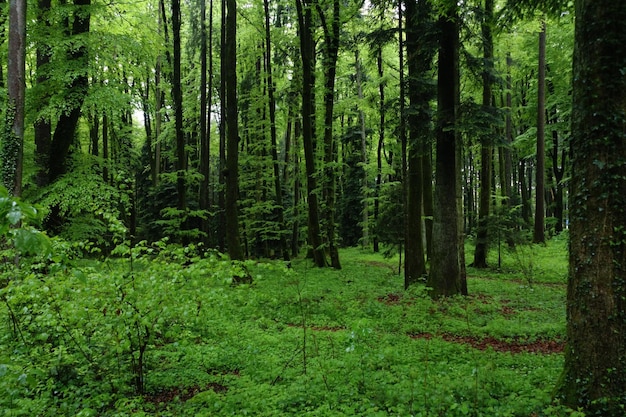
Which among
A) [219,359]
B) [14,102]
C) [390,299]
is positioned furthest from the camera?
[390,299]

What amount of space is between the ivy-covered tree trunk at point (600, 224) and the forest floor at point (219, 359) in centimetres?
42

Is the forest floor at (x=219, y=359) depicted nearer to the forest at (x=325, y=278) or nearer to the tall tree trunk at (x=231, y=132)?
the forest at (x=325, y=278)

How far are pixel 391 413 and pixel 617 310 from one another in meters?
2.23

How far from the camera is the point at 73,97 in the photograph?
9422 mm

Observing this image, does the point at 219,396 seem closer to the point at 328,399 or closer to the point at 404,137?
the point at 328,399

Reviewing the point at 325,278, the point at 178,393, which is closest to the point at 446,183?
the point at 325,278

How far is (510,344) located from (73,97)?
11016mm

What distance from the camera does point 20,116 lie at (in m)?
7.40

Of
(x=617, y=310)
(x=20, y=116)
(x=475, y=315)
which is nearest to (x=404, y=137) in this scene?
(x=475, y=315)

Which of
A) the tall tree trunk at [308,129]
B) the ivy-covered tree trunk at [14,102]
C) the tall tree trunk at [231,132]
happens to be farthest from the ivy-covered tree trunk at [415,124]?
the ivy-covered tree trunk at [14,102]

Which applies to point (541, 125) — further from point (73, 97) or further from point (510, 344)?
point (73, 97)

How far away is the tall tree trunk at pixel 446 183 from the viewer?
9.02m

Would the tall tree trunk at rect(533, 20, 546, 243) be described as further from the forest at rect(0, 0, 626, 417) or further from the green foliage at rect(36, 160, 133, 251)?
the green foliage at rect(36, 160, 133, 251)

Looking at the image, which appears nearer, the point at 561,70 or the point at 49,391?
the point at 49,391
